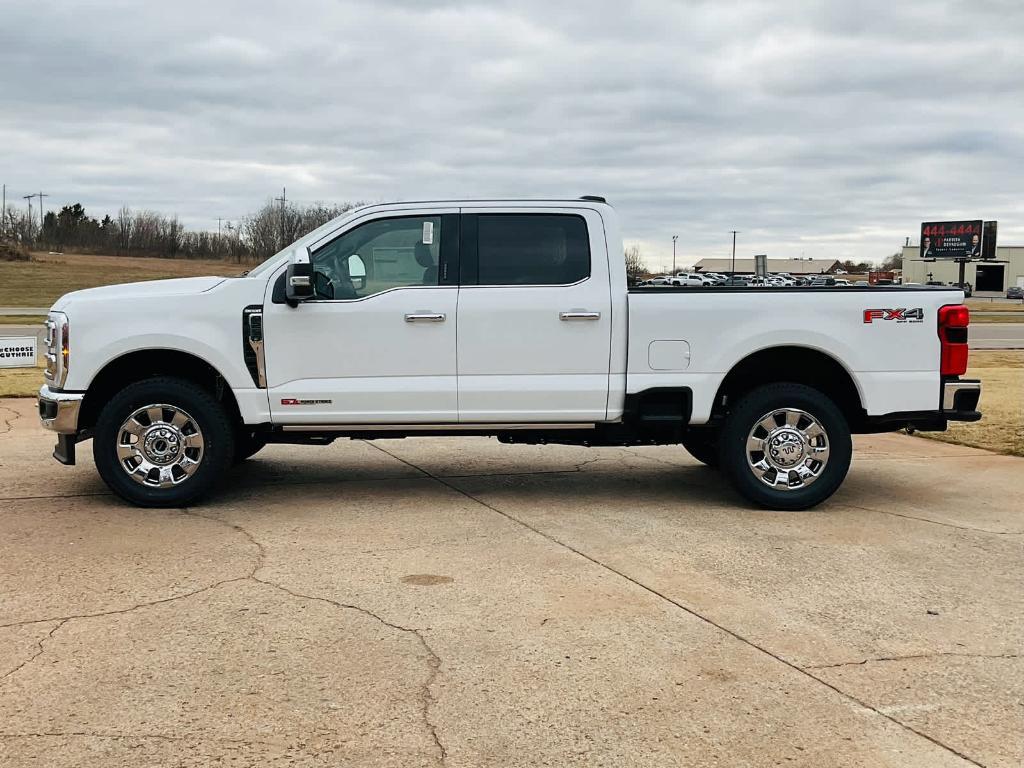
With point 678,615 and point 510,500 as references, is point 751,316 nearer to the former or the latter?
point 510,500

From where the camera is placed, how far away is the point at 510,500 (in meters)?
8.01

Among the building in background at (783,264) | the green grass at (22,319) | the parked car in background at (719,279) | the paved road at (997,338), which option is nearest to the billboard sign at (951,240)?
the building in background at (783,264)

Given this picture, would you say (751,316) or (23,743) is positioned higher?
(751,316)

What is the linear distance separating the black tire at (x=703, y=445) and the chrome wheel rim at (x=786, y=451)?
365 millimetres

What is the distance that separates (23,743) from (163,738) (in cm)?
46

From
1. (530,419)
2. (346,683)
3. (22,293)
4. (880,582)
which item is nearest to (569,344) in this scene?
(530,419)

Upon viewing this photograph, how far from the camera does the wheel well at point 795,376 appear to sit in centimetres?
793

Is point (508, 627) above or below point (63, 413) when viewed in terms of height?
below

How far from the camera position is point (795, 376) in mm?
8148

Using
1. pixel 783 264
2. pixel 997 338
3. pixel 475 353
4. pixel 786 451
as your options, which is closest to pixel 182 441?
pixel 475 353

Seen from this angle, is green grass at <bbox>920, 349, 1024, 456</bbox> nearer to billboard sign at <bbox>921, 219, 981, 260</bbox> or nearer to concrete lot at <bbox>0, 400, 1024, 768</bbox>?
concrete lot at <bbox>0, 400, 1024, 768</bbox>

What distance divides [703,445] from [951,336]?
2.38 m

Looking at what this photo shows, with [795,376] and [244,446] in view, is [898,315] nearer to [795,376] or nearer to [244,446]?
[795,376]

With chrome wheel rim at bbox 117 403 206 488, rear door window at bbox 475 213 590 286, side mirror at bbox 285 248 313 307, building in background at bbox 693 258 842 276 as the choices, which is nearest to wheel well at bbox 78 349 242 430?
chrome wheel rim at bbox 117 403 206 488
